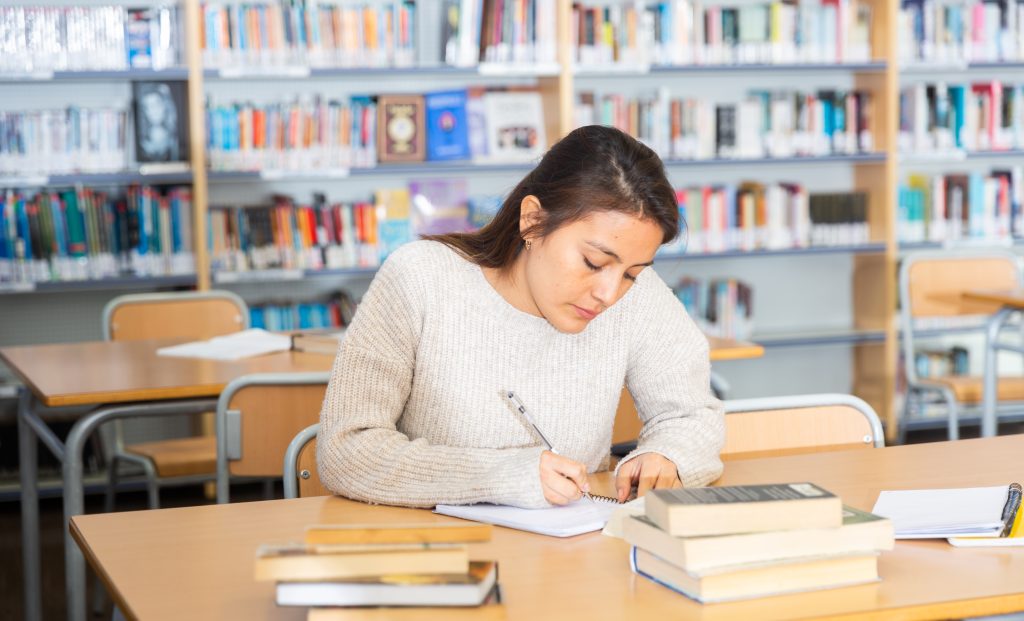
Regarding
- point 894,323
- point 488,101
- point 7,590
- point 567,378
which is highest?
point 488,101

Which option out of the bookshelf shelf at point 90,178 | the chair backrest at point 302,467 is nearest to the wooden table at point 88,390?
the chair backrest at point 302,467

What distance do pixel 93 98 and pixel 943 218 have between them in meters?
3.40

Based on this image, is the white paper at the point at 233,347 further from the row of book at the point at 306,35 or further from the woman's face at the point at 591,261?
the row of book at the point at 306,35

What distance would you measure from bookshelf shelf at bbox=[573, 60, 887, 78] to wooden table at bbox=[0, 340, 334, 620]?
7.21 feet

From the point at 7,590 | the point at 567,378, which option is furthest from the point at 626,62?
the point at 567,378

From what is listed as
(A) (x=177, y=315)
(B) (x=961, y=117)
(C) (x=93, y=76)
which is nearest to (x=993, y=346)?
(B) (x=961, y=117)

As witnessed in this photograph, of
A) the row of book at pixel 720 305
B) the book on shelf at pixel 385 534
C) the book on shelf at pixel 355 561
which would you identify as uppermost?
the book on shelf at pixel 385 534

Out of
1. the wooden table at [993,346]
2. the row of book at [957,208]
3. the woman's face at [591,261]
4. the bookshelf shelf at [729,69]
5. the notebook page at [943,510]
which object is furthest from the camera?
the row of book at [957,208]

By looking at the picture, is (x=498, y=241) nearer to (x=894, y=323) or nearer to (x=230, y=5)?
(x=230, y=5)

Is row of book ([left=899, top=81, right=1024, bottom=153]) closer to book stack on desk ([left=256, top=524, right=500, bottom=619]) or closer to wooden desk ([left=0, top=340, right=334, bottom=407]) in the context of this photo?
wooden desk ([left=0, top=340, right=334, bottom=407])

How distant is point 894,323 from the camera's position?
5.12 m

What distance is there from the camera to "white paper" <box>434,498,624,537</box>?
4.65ft

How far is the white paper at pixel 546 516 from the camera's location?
1416mm

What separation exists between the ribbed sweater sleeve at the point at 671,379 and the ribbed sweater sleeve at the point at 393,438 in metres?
0.25
